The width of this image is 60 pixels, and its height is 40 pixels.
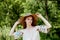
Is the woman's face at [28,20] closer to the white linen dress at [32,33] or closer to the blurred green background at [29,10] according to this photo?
the white linen dress at [32,33]

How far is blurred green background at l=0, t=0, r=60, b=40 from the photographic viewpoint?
4.13 meters

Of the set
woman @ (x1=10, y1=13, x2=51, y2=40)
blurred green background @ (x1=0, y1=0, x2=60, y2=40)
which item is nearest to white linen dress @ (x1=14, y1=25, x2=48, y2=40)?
woman @ (x1=10, y1=13, x2=51, y2=40)

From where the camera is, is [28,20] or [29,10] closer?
[28,20]

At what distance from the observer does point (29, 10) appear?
4.10 metres

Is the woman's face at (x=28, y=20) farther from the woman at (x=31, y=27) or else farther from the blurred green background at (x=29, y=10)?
the blurred green background at (x=29, y=10)

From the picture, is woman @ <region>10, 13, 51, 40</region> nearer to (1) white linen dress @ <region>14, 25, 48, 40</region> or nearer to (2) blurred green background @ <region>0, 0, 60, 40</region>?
(1) white linen dress @ <region>14, 25, 48, 40</region>

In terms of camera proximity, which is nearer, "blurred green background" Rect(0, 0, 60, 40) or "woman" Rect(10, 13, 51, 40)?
"woman" Rect(10, 13, 51, 40)

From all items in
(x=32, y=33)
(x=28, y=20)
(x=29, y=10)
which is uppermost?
(x=29, y=10)

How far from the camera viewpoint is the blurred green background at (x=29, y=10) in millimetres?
4133

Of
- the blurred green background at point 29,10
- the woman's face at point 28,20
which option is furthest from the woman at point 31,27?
the blurred green background at point 29,10

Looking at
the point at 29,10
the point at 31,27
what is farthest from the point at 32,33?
the point at 29,10

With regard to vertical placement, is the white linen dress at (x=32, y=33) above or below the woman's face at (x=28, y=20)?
below

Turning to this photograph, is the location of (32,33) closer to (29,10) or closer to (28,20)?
(28,20)

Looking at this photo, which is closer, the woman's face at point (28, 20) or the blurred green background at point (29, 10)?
the woman's face at point (28, 20)
